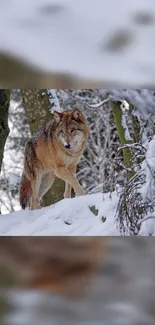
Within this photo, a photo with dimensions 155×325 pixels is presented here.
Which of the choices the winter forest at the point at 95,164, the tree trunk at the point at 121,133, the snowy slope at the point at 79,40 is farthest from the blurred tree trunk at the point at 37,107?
the tree trunk at the point at 121,133

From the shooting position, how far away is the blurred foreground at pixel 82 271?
2275 millimetres

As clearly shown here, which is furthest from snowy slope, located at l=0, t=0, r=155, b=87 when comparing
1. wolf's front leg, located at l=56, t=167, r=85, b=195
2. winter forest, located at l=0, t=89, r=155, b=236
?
wolf's front leg, located at l=56, t=167, r=85, b=195

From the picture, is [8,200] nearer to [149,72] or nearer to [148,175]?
[148,175]

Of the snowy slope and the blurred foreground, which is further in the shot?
the snowy slope

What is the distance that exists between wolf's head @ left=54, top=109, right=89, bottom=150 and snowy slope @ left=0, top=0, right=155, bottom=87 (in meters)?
0.20

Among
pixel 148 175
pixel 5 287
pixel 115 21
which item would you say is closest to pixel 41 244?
pixel 5 287

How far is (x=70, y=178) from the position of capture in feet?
A: 7.91

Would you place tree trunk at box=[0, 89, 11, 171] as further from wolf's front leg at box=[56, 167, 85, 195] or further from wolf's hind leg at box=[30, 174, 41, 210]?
wolf's front leg at box=[56, 167, 85, 195]

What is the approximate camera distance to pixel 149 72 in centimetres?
244

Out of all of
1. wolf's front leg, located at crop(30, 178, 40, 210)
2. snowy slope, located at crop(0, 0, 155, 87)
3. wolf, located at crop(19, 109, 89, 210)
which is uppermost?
snowy slope, located at crop(0, 0, 155, 87)

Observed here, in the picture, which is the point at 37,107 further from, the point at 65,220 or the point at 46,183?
the point at 65,220

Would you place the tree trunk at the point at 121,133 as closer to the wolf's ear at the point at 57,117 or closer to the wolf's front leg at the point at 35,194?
the wolf's ear at the point at 57,117

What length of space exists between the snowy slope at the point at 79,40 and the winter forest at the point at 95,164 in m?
0.10

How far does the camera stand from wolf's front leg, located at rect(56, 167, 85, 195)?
2.40 m
